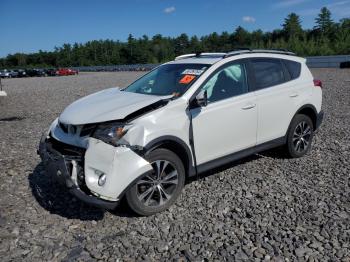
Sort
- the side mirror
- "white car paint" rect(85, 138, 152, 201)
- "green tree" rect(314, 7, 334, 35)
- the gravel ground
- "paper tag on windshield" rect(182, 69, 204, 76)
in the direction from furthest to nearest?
"green tree" rect(314, 7, 334, 35) → "paper tag on windshield" rect(182, 69, 204, 76) → the side mirror → "white car paint" rect(85, 138, 152, 201) → the gravel ground

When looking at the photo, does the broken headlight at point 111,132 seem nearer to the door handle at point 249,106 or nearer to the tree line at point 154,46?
the door handle at point 249,106

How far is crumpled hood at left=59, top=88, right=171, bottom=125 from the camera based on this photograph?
4156mm

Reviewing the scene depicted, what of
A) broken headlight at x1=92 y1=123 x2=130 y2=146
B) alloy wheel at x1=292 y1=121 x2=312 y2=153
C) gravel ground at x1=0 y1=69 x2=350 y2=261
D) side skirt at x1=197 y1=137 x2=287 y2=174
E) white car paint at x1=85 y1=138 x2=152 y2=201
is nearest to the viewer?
gravel ground at x1=0 y1=69 x2=350 y2=261

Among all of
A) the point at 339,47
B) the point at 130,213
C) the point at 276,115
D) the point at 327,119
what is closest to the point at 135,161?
the point at 130,213

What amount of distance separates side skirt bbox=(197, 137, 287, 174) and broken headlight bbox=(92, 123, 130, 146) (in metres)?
1.17

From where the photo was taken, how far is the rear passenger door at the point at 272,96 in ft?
17.6

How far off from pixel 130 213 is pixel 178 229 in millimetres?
690

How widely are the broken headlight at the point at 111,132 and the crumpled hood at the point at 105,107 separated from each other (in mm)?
78

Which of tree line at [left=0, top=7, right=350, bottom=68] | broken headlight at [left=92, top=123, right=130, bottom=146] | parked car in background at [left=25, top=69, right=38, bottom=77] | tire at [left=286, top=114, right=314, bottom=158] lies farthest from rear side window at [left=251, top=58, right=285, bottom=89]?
tree line at [left=0, top=7, right=350, bottom=68]

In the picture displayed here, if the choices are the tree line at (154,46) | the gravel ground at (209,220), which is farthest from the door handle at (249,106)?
the tree line at (154,46)

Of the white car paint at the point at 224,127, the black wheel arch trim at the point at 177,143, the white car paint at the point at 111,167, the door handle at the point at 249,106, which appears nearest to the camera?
the white car paint at the point at 111,167

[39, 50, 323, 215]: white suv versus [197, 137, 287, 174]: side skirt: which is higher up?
[39, 50, 323, 215]: white suv

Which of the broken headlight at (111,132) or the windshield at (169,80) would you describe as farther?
the windshield at (169,80)

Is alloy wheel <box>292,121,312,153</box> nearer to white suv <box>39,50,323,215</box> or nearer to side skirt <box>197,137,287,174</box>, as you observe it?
white suv <box>39,50,323,215</box>
